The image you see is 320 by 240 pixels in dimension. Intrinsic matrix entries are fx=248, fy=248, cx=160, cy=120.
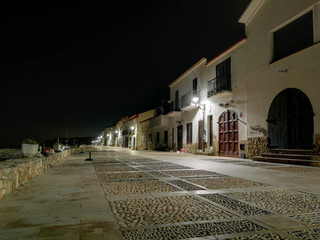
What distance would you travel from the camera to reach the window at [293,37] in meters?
10.4

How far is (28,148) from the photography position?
8.04m

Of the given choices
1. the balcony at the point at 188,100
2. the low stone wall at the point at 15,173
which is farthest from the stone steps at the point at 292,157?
the low stone wall at the point at 15,173

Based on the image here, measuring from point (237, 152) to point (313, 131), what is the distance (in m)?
5.10

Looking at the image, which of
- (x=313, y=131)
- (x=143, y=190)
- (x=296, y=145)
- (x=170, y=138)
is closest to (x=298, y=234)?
(x=143, y=190)

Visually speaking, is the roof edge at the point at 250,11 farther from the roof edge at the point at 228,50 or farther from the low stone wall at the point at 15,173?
the low stone wall at the point at 15,173

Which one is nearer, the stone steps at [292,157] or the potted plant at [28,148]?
the potted plant at [28,148]

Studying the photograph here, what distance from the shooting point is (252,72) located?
13.2 metres

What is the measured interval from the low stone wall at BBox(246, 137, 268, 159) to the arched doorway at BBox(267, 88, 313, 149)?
1.10ft

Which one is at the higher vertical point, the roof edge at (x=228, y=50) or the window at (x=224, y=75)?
the roof edge at (x=228, y=50)

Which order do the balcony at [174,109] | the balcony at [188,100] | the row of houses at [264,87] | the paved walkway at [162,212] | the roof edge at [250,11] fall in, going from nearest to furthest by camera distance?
the paved walkway at [162,212], the row of houses at [264,87], the roof edge at [250,11], the balcony at [188,100], the balcony at [174,109]

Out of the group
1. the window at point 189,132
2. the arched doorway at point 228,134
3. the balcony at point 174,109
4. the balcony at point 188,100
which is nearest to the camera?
the arched doorway at point 228,134

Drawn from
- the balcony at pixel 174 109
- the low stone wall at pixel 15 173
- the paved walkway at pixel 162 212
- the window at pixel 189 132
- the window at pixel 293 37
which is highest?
the window at pixel 293 37

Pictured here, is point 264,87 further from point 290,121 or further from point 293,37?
point 293,37

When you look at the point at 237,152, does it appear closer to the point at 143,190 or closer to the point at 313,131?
the point at 313,131
